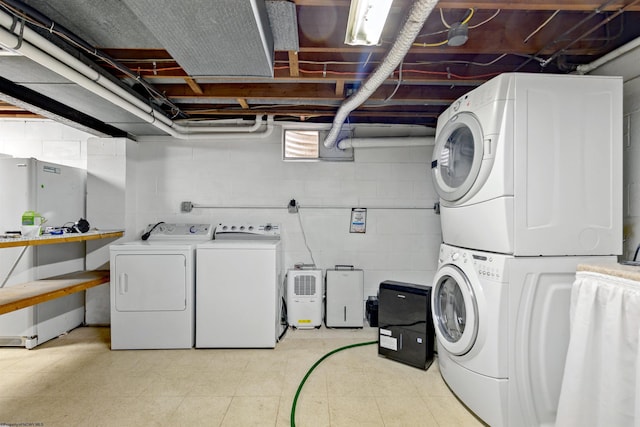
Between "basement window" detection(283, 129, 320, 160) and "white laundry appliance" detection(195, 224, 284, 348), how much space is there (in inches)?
47.8

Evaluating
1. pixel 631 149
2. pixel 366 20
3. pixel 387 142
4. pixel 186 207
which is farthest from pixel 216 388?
pixel 631 149

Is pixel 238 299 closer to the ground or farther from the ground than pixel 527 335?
closer to the ground

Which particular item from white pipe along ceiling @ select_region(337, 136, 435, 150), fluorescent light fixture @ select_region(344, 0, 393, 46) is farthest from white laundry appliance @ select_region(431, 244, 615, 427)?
white pipe along ceiling @ select_region(337, 136, 435, 150)

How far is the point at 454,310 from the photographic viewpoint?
206cm

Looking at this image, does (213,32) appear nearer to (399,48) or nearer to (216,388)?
(399,48)

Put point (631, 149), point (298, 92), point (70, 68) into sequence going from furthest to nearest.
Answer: point (298, 92) → point (631, 149) → point (70, 68)

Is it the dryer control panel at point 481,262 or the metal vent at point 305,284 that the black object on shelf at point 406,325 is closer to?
the dryer control panel at point 481,262

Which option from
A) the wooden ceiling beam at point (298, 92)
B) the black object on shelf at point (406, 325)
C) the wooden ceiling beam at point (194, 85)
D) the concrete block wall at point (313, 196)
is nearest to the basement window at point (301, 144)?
the concrete block wall at point (313, 196)

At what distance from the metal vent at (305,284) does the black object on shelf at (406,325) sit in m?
0.81

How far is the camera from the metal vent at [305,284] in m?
3.04

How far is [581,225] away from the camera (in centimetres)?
162

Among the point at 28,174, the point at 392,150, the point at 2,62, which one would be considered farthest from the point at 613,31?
the point at 28,174

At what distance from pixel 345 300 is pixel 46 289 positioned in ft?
8.51

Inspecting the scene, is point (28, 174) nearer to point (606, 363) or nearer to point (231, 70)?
point (231, 70)
